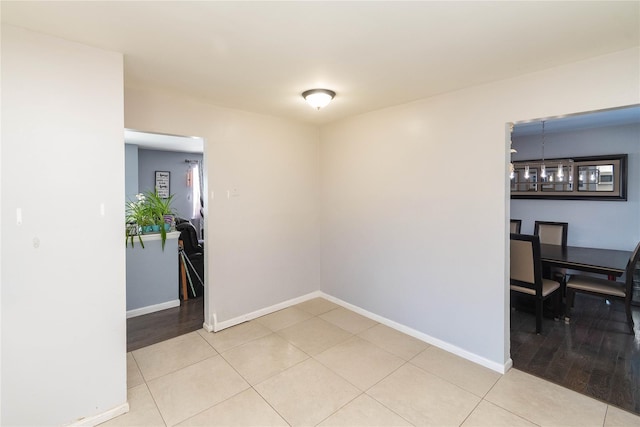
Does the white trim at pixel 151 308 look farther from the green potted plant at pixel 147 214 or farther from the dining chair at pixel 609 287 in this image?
the dining chair at pixel 609 287

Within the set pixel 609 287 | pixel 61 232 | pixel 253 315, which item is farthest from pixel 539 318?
pixel 61 232

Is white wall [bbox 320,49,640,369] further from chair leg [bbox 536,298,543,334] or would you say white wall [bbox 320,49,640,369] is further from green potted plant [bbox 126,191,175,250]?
green potted plant [bbox 126,191,175,250]

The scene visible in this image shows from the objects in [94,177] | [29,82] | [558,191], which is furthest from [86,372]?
[558,191]

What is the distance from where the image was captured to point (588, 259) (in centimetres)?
350

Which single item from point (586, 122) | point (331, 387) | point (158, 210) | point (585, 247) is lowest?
point (331, 387)

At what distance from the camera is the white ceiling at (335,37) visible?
1.54 meters

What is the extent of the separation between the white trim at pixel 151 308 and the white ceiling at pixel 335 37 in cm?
265

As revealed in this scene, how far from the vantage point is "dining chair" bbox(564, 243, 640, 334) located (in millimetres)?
3117

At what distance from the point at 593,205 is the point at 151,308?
20.8ft

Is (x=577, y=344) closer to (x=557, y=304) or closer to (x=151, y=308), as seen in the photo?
(x=557, y=304)

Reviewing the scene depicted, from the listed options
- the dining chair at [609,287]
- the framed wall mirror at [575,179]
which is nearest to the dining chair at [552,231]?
the framed wall mirror at [575,179]

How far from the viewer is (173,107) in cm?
294

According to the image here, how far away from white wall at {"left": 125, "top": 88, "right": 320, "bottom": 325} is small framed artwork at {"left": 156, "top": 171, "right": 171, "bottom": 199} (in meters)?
4.65

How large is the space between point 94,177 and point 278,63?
57.5 inches
